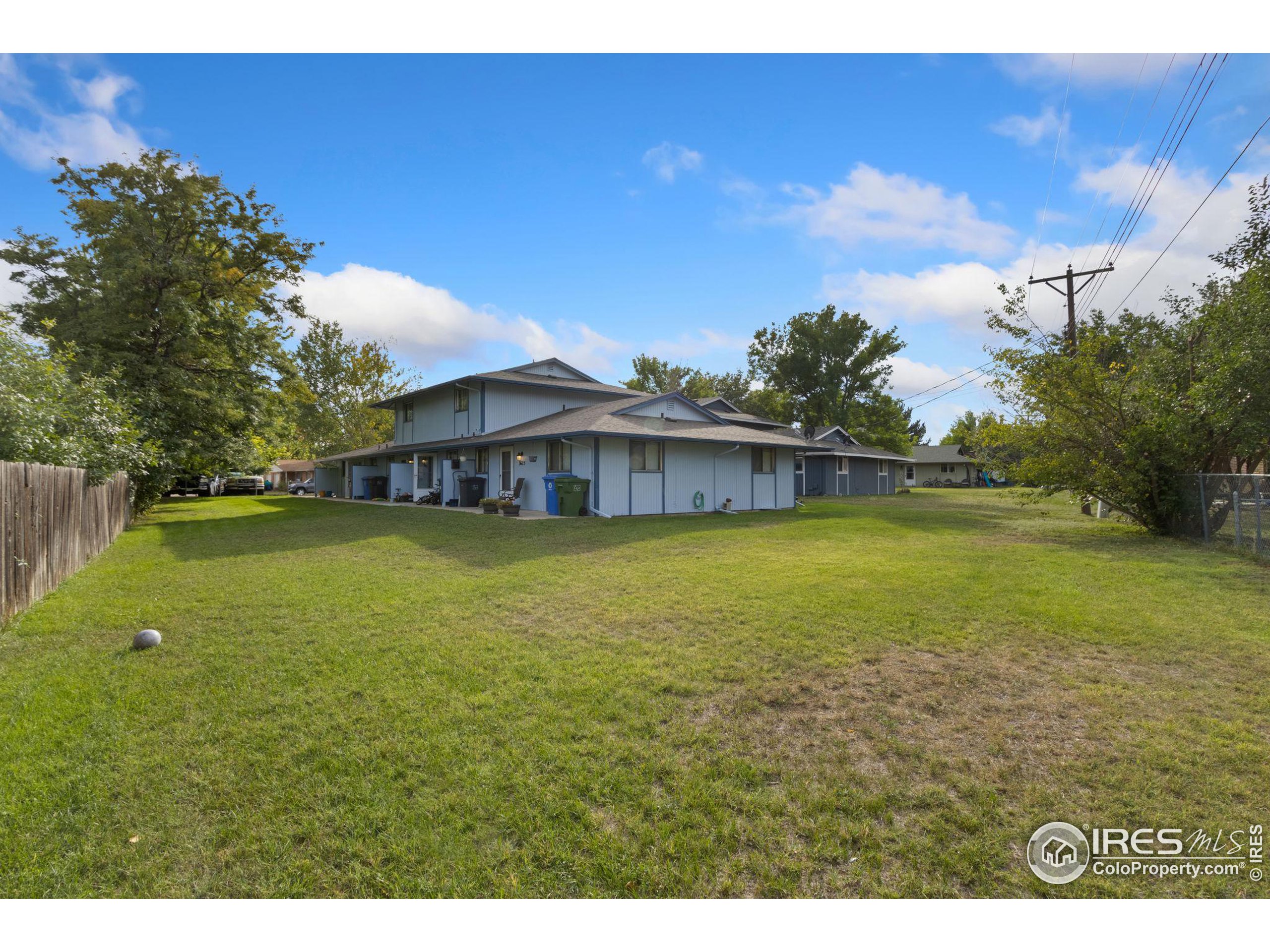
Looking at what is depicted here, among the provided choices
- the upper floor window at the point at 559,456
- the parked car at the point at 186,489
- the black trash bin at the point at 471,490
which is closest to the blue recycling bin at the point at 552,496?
the upper floor window at the point at 559,456

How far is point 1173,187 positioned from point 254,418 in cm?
2689

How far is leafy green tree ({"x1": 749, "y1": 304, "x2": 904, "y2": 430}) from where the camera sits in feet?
147

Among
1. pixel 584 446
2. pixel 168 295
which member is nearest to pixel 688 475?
pixel 584 446

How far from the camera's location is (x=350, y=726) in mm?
3508

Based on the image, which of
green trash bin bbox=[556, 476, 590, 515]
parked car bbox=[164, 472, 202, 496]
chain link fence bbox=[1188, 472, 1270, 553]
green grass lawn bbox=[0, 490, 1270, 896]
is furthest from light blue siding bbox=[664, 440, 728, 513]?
parked car bbox=[164, 472, 202, 496]

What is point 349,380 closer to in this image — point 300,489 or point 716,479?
point 300,489

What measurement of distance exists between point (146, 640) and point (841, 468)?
3414 centimetres

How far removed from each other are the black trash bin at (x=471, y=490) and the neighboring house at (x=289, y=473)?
36.7 metres

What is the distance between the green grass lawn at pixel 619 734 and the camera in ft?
7.70

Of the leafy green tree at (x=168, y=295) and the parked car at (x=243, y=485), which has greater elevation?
the leafy green tree at (x=168, y=295)

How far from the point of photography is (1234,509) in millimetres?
10273

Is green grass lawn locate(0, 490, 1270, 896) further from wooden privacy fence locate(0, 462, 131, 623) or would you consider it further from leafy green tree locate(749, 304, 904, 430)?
leafy green tree locate(749, 304, 904, 430)

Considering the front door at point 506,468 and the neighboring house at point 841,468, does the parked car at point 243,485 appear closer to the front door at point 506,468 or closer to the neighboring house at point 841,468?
the front door at point 506,468

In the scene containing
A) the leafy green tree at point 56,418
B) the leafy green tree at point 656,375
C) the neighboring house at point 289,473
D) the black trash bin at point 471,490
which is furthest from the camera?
the leafy green tree at point 656,375
